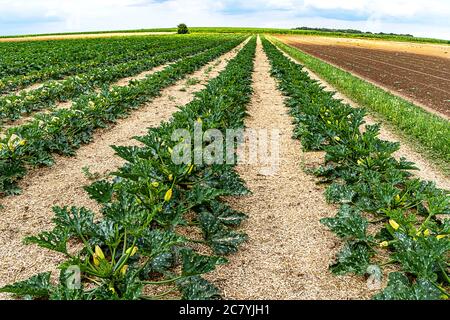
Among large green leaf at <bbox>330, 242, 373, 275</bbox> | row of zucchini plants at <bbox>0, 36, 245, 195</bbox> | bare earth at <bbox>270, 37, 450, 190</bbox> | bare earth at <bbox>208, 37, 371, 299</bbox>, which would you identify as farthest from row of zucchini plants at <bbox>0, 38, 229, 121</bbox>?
large green leaf at <bbox>330, 242, 373, 275</bbox>

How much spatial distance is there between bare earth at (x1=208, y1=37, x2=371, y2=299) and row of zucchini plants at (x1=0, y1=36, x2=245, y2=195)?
2810mm

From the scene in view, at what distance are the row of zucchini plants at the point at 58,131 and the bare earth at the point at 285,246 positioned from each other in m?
2.81

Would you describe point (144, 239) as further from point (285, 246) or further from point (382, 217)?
point (382, 217)

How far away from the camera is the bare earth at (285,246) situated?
2.97 meters

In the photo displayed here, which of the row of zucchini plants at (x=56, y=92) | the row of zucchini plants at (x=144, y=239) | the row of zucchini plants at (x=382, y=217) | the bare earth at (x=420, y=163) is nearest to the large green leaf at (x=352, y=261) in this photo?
the row of zucchini plants at (x=382, y=217)

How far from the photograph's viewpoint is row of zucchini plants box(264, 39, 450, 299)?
274 cm

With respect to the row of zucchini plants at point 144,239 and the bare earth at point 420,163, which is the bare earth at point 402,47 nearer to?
the bare earth at point 420,163

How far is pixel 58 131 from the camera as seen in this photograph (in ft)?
20.6

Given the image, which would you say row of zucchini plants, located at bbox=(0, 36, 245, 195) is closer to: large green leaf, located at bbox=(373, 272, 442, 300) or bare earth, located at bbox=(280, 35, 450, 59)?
large green leaf, located at bbox=(373, 272, 442, 300)

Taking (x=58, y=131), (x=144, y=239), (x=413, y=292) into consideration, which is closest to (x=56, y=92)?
(x=58, y=131)
